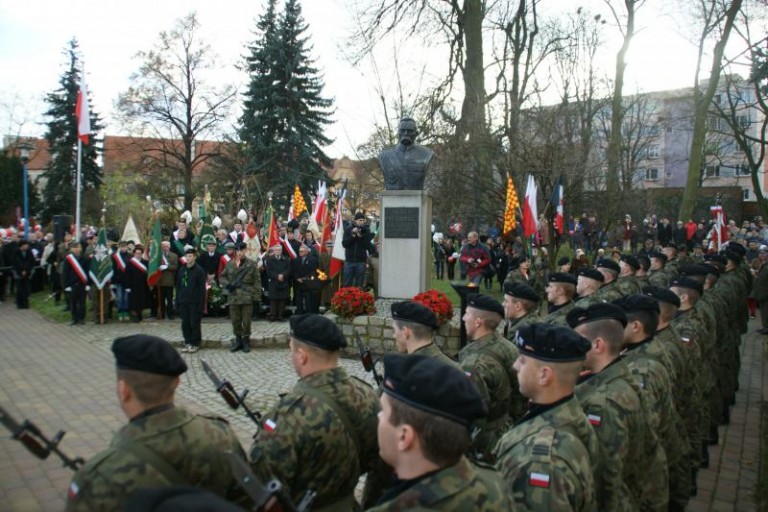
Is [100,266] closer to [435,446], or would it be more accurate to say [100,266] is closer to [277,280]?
[277,280]

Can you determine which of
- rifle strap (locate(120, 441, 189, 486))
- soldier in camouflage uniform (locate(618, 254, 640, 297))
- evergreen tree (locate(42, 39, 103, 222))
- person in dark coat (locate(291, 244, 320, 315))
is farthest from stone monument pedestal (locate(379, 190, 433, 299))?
evergreen tree (locate(42, 39, 103, 222))

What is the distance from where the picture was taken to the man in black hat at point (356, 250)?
1405 cm

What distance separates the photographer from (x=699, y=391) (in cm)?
616

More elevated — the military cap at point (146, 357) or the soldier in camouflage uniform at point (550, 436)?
the military cap at point (146, 357)

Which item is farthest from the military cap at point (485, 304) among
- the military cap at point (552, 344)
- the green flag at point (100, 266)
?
the green flag at point (100, 266)

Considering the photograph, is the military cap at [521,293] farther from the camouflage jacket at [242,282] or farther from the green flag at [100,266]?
the green flag at [100,266]

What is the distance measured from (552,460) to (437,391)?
2.69 feet

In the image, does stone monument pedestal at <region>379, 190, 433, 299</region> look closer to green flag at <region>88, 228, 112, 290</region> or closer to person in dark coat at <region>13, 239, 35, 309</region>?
green flag at <region>88, 228, 112, 290</region>

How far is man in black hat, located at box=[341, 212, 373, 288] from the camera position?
14055mm

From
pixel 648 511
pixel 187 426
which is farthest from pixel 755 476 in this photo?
pixel 187 426

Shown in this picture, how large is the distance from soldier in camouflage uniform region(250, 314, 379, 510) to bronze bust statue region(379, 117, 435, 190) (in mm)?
8919

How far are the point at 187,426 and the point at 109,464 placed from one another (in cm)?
37

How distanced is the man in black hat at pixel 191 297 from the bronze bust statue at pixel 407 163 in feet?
13.5

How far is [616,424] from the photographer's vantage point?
345 cm
